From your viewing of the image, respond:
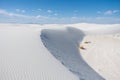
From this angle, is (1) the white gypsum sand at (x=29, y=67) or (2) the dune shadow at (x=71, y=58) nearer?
(1) the white gypsum sand at (x=29, y=67)

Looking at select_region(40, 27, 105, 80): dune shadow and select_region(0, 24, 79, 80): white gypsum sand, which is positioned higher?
select_region(0, 24, 79, 80): white gypsum sand

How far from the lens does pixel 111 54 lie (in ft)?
55.7

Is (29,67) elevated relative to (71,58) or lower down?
elevated

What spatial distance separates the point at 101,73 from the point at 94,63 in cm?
231

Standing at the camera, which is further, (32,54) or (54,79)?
(32,54)

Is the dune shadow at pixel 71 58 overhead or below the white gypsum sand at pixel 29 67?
below

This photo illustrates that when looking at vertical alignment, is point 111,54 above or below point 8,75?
below

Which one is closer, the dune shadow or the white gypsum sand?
the white gypsum sand

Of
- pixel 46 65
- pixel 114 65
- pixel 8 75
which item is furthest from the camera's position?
pixel 114 65

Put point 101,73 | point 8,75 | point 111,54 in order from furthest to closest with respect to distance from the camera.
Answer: point 111,54 < point 101,73 < point 8,75

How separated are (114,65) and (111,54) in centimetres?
347

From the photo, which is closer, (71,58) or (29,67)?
(29,67)

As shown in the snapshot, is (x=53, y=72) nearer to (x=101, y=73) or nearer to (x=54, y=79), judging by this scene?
(x=54, y=79)

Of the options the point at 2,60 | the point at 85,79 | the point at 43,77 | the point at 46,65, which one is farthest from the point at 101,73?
the point at 2,60
